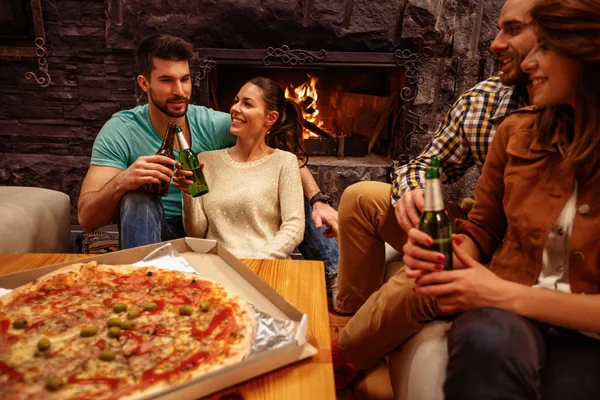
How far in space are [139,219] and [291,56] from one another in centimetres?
152

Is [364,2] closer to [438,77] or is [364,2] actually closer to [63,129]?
[438,77]

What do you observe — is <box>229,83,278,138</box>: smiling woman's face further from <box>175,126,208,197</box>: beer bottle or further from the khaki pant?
the khaki pant

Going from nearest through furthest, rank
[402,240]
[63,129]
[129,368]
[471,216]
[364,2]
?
[129,368] < [471,216] < [402,240] < [364,2] < [63,129]

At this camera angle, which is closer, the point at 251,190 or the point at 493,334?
the point at 493,334

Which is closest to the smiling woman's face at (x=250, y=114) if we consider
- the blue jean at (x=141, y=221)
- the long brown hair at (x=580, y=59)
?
the blue jean at (x=141, y=221)

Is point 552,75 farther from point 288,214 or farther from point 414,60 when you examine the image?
point 414,60

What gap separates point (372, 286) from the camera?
6.00ft

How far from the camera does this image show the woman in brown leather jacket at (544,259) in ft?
3.05

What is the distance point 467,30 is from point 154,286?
2.39 metres

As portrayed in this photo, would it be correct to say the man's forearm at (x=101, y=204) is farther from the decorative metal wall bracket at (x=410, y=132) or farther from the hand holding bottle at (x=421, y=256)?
the decorative metal wall bracket at (x=410, y=132)

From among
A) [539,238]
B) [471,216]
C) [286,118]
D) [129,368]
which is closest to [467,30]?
[286,118]

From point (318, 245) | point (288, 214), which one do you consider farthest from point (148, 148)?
point (318, 245)

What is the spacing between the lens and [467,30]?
2.85 meters

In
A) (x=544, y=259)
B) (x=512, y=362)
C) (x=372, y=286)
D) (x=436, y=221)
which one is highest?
(x=436, y=221)
